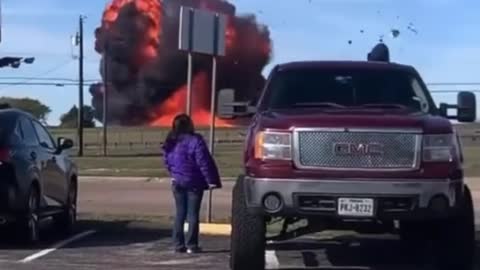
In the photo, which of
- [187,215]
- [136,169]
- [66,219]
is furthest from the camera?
[136,169]

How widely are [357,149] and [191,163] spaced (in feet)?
11.0

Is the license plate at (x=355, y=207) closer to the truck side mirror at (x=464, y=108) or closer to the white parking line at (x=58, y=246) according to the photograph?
the truck side mirror at (x=464, y=108)

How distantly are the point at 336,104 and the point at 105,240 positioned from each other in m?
4.33

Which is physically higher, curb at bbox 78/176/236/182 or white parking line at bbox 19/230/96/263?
white parking line at bbox 19/230/96/263

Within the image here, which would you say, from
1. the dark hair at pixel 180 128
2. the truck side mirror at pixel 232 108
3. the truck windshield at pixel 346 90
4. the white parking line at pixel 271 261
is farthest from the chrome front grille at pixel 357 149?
the dark hair at pixel 180 128

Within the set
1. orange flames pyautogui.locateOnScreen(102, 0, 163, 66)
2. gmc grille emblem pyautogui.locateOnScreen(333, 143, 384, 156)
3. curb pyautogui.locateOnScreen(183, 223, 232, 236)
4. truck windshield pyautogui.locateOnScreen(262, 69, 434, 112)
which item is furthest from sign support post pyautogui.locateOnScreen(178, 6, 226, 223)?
orange flames pyautogui.locateOnScreen(102, 0, 163, 66)

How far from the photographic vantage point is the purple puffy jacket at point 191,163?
14203 mm

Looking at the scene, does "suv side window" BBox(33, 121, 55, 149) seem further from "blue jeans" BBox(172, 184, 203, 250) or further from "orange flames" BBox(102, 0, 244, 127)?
"orange flames" BBox(102, 0, 244, 127)

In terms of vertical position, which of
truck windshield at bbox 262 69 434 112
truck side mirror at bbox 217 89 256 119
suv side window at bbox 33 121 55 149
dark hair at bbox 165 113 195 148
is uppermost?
truck windshield at bbox 262 69 434 112

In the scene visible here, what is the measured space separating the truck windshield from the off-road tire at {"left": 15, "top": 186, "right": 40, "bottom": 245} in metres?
3.35

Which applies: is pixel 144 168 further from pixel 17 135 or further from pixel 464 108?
pixel 464 108

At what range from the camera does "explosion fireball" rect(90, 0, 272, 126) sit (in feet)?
264

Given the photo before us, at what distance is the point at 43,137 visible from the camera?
16.4m

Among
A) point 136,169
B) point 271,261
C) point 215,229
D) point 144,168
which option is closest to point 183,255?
point 271,261
